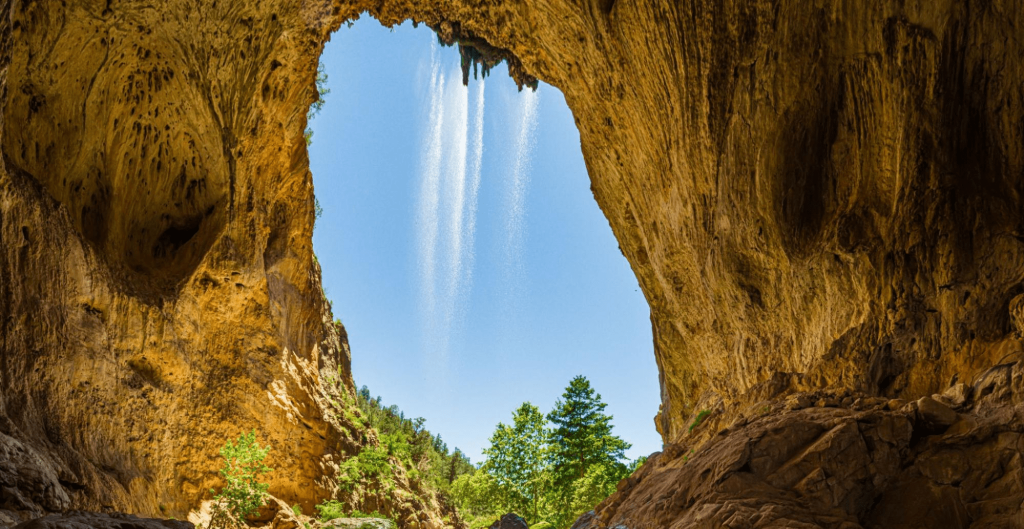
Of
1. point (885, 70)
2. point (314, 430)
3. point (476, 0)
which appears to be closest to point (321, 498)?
point (314, 430)

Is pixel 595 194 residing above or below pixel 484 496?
above

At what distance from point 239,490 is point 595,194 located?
441 inches

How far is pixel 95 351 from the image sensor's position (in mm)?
11414

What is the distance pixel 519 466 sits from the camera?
21.3 meters

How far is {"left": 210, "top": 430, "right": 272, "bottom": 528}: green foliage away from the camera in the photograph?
12.1m

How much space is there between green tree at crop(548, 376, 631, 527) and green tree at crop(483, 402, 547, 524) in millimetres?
942

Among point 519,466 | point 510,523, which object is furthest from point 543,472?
point 510,523

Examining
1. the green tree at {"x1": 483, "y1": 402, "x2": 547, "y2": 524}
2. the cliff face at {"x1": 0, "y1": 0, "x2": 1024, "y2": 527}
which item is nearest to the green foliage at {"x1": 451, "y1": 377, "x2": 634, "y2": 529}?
the green tree at {"x1": 483, "y1": 402, "x2": 547, "y2": 524}

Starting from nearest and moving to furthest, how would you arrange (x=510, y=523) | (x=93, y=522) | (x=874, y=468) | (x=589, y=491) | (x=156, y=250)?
(x=93, y=522), (x=874, y=468), (x=156, y=250), (x=510, y=523), (x=589, y=491)

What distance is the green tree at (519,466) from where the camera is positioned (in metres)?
21.1

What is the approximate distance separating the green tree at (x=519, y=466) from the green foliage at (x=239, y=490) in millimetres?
9839

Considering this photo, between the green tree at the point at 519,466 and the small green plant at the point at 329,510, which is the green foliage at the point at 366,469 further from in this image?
the green tree at the point at 519,466

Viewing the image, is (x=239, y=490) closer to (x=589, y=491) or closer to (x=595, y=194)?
(x=595, y=194)

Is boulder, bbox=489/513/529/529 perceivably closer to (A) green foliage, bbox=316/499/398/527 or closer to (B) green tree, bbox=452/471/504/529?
(A) green foliage, bbox=316/499/398/527
